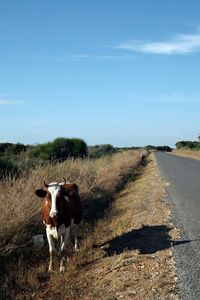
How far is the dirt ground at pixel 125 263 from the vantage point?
845 centimetres

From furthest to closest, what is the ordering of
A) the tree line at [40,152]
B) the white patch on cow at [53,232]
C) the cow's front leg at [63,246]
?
the tree line at [40,152]
the white patch on cow at [53,232]
the cow's front leg at [63,246]

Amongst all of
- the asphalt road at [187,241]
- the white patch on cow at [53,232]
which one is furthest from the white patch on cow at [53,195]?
the asphalt road at [187,241]

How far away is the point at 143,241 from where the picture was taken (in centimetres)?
1182

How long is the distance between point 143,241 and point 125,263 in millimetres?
1875

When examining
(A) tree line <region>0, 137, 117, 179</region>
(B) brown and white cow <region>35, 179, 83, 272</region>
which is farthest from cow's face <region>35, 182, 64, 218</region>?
(A) tree line <region>0, 137, 117, 179</region>

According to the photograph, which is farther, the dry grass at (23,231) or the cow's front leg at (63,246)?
the cow's front leg at (63,246)

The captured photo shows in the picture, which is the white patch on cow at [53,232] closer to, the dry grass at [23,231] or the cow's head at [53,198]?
the cow's head at [53,198]

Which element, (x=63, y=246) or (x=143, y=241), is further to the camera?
(x=143, y=241)


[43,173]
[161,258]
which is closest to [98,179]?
[43,173]

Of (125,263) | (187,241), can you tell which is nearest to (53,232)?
(125,263)

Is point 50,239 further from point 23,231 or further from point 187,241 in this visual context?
point 187,241

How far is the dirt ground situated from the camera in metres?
8.45

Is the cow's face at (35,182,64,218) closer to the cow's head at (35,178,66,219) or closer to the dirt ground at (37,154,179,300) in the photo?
the cow's head at (35,178,66,219)

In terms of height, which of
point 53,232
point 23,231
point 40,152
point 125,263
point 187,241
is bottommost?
point 125,263
